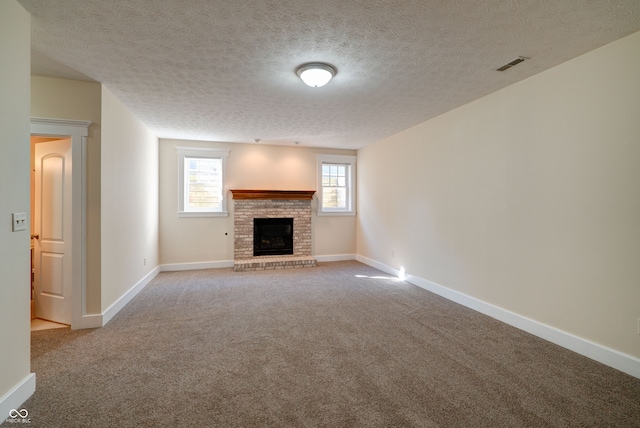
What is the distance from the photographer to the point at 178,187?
581 cm

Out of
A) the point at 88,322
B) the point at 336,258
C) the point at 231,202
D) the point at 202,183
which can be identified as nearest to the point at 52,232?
the point at 88,322

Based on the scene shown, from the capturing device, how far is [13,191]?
189 cm

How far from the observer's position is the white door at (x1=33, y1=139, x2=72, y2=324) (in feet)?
10.2

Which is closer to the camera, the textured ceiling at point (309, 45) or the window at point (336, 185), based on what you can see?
the textured ceiling at point (309, 45)

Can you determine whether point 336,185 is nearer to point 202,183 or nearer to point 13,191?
point 202,183

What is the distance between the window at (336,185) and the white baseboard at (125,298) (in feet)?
11.9

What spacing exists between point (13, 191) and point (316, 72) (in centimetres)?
246

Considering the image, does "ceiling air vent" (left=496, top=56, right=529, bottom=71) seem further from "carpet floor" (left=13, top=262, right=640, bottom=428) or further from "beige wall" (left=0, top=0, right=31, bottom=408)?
"beige wall" (left=0, top=0, right=31, bottom=408)

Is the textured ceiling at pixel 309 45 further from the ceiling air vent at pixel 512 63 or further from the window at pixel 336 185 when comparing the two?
the window at pixel 336 185

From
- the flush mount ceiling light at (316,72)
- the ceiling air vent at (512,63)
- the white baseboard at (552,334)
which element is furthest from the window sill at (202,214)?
the ceiling air vent at (512,63)

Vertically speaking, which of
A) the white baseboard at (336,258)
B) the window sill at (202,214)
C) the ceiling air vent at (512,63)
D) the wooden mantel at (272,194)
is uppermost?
the ceiling air vent at (512,63)

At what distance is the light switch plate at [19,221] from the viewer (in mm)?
1885

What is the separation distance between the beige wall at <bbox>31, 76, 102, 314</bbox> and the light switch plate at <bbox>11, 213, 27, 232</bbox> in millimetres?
1213

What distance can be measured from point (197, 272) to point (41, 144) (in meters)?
3.18
